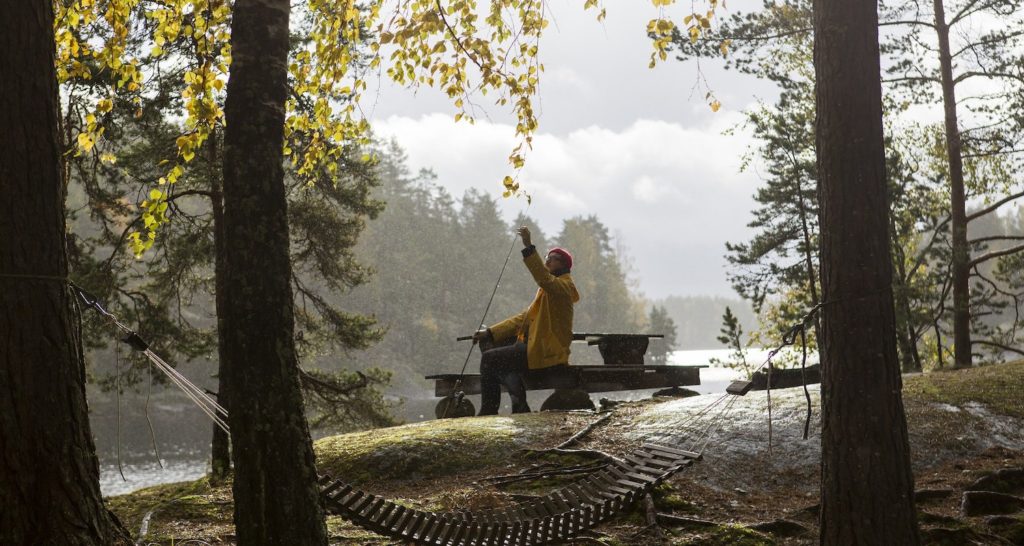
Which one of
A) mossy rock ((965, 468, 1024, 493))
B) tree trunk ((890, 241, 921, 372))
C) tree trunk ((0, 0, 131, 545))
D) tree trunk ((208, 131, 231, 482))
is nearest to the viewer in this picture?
tree trunk ((0, 0, 131, 545))

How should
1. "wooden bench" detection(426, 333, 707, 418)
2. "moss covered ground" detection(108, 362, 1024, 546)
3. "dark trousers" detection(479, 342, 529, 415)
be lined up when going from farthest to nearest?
"wooden bench" detection(426, 333, 707, 418) → "dark trousers" detection(479, 342, 529, 415) → "moss covered ground" detection(108, 362, 1024, 546)

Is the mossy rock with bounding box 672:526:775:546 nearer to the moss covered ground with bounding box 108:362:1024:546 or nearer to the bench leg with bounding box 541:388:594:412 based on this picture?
the moss covered ground with bounding box 108:362:1024:546

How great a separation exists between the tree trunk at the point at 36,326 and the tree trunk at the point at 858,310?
4022 mm

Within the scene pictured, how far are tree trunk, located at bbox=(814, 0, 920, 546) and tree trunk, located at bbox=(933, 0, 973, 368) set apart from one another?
35.6 ft

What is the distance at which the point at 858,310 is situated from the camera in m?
4.64

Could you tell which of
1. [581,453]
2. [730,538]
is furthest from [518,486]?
[730,538]

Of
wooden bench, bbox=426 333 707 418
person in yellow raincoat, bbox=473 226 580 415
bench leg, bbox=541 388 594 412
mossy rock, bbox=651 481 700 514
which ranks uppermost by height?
person in yellow raincoat, bbox=473 226 580 415

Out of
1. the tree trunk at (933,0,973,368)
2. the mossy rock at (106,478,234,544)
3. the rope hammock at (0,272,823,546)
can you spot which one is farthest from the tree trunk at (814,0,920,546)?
the tree trunk at (933,0,973,368)

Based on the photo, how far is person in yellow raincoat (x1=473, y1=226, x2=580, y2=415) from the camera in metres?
9.33

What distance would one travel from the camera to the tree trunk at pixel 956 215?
14539mm

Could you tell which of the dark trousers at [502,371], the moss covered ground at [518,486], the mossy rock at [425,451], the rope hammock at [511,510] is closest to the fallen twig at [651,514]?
the moss covered ground at [518,486]

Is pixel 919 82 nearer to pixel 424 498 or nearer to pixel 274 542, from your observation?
pixel 424 498

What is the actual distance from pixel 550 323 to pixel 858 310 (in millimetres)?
5202

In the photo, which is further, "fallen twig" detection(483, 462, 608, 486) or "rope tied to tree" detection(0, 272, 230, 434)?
"fallen twig" detection(483, 462, 608, 486)
